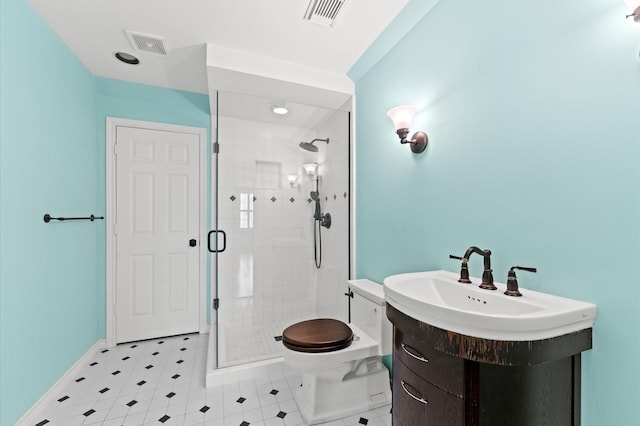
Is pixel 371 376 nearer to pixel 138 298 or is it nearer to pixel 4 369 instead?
pixel 4 369

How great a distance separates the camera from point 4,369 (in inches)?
58.8

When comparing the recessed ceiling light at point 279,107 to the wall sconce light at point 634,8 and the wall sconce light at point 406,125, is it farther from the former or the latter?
the wall sconce light at point 634,8

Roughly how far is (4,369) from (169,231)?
1.53 meters

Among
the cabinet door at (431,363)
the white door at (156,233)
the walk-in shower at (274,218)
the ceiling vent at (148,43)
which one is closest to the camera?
the cabinet door at (431,363)

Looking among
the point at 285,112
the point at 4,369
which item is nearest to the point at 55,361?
the point at 4,369

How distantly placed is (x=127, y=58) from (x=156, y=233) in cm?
157

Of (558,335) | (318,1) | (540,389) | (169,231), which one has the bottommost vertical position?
(540,389)

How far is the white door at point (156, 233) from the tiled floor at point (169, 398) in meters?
0.46

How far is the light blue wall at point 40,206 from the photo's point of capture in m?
1.53

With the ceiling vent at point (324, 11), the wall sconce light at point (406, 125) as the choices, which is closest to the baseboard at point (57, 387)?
the wall sconce light at point (406, 125)

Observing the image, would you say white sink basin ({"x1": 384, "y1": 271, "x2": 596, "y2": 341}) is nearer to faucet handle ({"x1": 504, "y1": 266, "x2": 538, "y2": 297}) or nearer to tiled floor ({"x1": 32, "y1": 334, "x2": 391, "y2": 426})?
faucet handle ({"x1": 504, "y1": 266, "x2": 538, "y2": 297})

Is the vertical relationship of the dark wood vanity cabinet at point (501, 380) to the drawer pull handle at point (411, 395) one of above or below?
above

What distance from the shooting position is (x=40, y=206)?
1796 mm

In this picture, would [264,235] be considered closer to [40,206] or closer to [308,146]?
A: [308,146]
